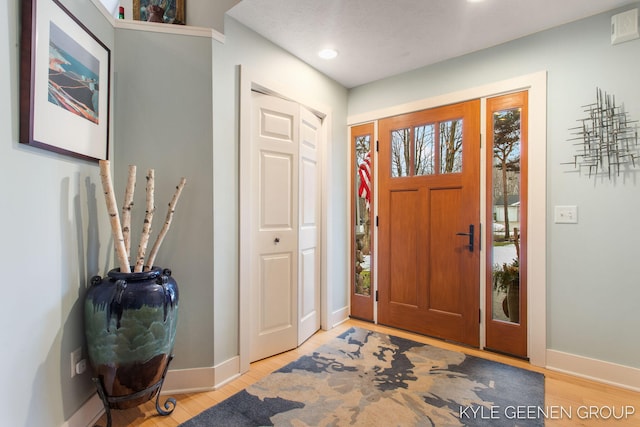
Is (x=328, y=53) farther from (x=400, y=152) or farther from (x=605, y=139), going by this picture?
(x=605, y=139)

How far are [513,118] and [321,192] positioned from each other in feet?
5.54

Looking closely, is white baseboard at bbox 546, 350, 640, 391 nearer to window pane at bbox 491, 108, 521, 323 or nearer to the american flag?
window pane at bbox 491, 108, 521, 323

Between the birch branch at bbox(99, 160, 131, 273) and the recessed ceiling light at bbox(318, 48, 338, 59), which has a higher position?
the recessed ceiling light at bbox(318, 48, 338, 59)

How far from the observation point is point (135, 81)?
1812mm

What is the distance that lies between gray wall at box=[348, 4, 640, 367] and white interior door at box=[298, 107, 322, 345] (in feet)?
5.54

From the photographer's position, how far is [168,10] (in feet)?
6.45

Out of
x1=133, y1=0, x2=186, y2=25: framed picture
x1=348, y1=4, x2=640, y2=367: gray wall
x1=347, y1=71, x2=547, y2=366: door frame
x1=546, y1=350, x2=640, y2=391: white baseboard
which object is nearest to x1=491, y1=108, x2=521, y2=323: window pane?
x1=347, y1=71, x2=547, y2=366: door frame

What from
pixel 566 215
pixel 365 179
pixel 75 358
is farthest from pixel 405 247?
pixel 75 358

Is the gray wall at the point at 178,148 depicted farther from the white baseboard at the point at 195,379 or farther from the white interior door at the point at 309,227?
the white interior door at the point at 309,227

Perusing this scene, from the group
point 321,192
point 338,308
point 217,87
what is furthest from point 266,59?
point 338,308

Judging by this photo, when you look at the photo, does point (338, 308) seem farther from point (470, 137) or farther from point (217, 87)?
point (217, 87)

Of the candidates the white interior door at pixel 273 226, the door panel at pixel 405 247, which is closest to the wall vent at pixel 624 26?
the door panel at pixel 405 247

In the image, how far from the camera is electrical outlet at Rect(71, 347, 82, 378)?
1470 millimetres

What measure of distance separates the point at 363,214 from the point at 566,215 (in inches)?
65.8
